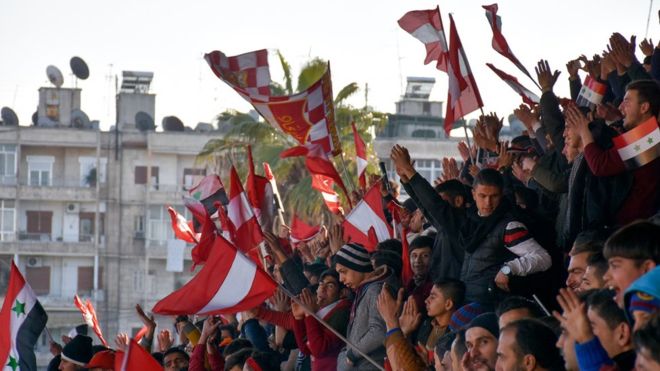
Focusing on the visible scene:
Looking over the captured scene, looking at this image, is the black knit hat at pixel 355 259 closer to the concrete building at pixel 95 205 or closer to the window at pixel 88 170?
the concrete building at pixel 95 205

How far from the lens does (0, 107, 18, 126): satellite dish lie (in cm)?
7312

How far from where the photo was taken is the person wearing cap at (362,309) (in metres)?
10.6

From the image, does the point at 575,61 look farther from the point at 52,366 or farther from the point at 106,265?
the point at 106,265

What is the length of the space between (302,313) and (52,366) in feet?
12.9

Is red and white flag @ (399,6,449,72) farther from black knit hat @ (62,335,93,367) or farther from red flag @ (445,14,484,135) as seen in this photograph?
black knit hat @ (62,335,93,367)

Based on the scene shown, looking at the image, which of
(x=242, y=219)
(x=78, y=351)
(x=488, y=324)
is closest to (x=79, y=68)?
(x=78, y=351)

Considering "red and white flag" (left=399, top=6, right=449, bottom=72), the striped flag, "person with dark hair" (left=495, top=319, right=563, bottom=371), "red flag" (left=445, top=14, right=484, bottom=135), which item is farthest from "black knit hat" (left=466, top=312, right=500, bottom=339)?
"red and white flag" (left=399, top=6, right=449, bottom=72)

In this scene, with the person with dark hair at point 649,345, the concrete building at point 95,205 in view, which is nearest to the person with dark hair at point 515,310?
the person with dark hair at point 649,345

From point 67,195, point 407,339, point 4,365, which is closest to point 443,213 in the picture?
point 407,339

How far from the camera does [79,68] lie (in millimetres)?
73438

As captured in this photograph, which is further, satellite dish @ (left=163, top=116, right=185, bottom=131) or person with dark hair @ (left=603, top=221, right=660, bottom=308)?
satellite dish @ (left=163, top=116, right=185, bottom=131)

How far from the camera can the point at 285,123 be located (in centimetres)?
1595

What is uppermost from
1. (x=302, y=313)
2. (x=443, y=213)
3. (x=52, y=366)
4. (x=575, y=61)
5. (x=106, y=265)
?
(x=575, y=61)

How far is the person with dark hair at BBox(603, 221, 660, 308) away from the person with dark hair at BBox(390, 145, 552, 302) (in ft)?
8.03
